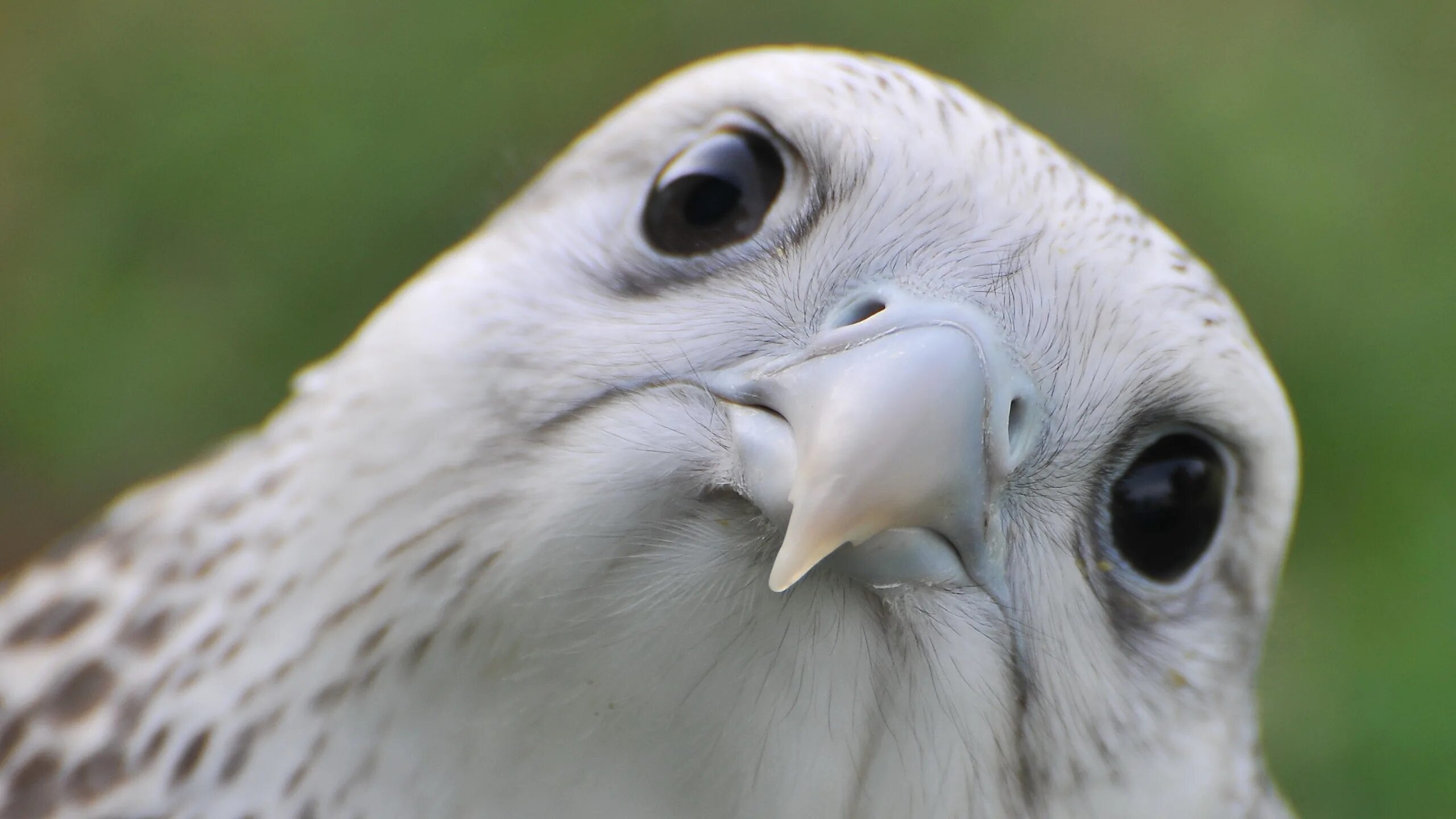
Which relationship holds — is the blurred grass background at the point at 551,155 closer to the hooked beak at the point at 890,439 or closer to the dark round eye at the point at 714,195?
the dark round eye at the point at 714,195

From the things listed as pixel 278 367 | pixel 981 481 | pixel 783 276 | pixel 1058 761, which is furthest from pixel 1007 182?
pixel 278 367

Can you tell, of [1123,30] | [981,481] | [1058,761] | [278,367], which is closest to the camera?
[981,481]

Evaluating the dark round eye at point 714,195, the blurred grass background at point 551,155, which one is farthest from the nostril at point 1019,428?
the blurred grass background at point 551,155

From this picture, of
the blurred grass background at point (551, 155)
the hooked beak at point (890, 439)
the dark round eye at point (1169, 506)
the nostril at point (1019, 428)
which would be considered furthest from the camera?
the blurred grass background at point (551, 155)

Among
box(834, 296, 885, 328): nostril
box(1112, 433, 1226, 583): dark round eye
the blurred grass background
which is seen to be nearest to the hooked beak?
box(834, 296, 885, 328): nostril

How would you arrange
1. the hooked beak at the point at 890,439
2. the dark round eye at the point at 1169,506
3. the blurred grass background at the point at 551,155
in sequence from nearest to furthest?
the hooked beak at the point at 890,439
the dark round eye at the point at 1169,506
the blurred grass background at the point at 551,155

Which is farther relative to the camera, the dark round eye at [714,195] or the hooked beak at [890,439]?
the dark round eye at [714,195]

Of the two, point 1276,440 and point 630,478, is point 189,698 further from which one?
point 1276,440

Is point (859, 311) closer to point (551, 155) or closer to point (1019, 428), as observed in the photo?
point (1019, 428)
